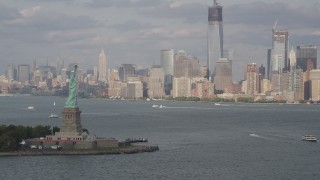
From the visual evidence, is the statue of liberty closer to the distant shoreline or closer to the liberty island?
the liberty island

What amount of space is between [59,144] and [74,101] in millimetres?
3720

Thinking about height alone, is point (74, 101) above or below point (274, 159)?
above

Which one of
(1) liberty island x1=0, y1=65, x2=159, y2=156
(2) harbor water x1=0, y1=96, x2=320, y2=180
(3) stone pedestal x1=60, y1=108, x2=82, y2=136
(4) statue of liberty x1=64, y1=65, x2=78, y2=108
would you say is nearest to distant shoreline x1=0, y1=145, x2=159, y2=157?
(1) liberty island x1=0, y1=65, x2=159, y2=156

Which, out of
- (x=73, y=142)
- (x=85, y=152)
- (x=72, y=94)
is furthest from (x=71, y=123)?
(x=85, y=152)

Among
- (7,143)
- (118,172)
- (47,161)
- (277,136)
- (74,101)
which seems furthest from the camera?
(277,136)

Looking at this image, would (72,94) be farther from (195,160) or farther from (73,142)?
(195,160)

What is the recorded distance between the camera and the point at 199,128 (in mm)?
83562

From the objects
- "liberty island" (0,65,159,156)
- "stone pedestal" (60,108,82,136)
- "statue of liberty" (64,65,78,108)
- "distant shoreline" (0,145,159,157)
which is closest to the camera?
"distant shoreline" (0,145,159,157)

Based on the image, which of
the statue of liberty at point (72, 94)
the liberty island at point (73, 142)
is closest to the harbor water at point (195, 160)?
the liberty island at point (73, 142)

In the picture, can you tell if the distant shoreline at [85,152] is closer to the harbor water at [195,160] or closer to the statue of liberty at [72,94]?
the harbor water at [195,160]

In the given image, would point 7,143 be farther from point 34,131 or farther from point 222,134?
point 222,134

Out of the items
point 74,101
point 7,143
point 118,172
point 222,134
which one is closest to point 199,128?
point 222,134

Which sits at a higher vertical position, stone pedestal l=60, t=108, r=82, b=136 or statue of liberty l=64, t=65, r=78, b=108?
statue of liberty l=64, t=65, r=78, b=108

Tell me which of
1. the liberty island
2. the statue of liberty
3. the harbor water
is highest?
the statue of liberty
